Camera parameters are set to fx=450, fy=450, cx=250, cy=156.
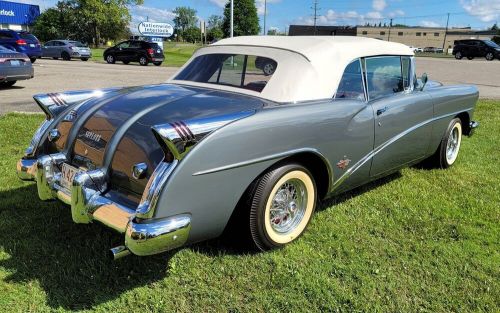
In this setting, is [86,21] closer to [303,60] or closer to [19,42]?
[19,42]

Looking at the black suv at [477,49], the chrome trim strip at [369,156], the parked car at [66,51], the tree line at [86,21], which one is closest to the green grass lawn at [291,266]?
the chrome trim strip at [369,156]

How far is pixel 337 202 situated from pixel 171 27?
27.8 metres

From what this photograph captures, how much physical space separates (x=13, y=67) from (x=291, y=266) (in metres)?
10.3

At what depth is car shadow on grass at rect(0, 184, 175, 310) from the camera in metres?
2.70

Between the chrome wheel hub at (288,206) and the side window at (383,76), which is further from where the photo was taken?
the side window at (383,76)

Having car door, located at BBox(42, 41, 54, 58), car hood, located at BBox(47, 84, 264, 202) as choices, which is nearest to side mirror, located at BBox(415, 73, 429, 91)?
car hood, located at BBox(47, 84, 264, 202)

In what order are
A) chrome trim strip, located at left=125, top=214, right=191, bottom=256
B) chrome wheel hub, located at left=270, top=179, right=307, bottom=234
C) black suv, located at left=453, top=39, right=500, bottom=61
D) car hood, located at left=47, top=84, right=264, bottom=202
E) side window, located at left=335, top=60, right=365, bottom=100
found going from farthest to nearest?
black suv, located at left=453, top=39, right=500, bottom=61, side window, located at left=335, top=60, right=365, bottom=100, chrome wheel hub, located at left=270, top=179, right=307, bottom=234, car hood, located at left=47, top=84, right=264, bottom=202, chrome trim strip, located at left=125, top=214, right=191, bottom=256

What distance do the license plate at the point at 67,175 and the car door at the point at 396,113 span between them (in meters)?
2.32

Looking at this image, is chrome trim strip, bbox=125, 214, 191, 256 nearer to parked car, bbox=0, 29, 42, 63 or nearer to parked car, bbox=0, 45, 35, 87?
parked car, bbox=0, 45, 35, 87

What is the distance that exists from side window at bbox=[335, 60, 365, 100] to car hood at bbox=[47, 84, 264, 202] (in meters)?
0.76

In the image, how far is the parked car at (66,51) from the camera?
92.5 ft

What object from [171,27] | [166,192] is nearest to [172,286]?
[166,192]

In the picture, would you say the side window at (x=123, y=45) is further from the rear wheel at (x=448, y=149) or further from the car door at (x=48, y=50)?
the rear wheel at (x=448, y=149)

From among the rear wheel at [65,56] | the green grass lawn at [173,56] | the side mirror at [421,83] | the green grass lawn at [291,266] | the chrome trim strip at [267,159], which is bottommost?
the green grass lawn at [173,56]
